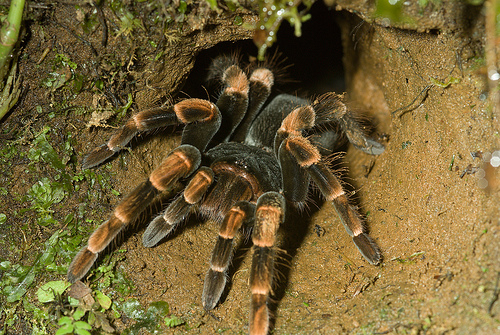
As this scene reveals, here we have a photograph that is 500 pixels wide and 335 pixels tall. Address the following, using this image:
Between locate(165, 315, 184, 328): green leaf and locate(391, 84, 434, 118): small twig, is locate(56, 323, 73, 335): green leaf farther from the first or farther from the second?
locate(391, 84, 434, 118): small twig

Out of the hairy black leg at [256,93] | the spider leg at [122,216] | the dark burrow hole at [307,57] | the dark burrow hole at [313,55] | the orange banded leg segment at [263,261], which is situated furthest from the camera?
the dark burrow hole at [313,55]

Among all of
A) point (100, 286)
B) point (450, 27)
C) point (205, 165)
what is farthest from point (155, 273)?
point (450, 27)

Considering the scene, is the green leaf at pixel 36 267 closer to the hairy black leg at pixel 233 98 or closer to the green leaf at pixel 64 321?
the green leaf at pixel 64 321

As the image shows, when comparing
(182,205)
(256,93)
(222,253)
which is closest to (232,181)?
(182,205)

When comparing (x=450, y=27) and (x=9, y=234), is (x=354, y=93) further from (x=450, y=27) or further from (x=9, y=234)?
(x=9, y=234)

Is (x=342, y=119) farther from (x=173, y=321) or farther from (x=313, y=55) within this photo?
(x=313, y=55)

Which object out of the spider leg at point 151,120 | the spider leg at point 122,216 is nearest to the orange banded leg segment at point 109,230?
the spider leg at point 122,216
